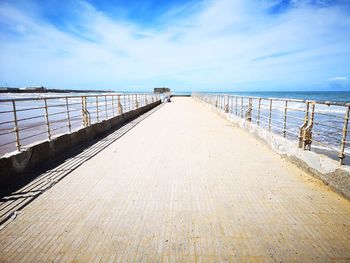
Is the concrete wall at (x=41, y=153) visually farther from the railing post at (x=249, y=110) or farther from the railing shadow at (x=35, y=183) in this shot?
the railing post at (x=249, y=110)

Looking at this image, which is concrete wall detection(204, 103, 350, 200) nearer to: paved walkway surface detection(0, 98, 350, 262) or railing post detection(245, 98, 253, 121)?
paved walkway surface detection(0, 98, 350, 262)

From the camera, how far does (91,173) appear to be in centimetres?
497

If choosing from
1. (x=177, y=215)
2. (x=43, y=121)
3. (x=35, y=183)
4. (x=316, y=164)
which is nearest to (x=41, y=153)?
(x=35, y=183)

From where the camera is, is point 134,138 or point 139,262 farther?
point 134,138

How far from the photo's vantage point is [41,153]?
5477 mm

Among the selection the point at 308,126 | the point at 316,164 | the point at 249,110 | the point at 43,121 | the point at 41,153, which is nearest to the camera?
the point at 316,164

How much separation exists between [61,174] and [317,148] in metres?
9.11

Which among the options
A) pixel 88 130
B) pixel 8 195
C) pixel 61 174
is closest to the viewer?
pixel 8 195

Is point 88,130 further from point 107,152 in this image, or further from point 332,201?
point 332,201

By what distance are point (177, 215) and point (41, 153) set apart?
3867mm

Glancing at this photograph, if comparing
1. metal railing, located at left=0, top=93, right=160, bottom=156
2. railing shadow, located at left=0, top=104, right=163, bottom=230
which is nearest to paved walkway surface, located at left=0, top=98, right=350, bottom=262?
railing shadow, located at left=0, top=104, right=163, bottom=230

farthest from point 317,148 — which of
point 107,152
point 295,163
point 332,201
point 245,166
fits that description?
point 107,152

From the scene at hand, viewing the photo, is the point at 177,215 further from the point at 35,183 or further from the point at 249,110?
the point at 249,110

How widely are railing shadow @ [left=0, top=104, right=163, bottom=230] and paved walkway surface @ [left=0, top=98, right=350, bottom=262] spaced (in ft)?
0.11
